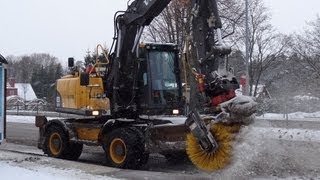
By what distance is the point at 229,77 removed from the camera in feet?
33.3

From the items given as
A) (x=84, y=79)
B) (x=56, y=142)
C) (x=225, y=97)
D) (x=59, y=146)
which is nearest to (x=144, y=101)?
(x=84, y=79)

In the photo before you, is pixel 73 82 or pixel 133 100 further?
pixel 73 82

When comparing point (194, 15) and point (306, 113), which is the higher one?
point (194, 15)

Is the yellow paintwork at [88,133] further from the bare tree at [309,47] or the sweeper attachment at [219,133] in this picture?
the bare tree at [309,47]

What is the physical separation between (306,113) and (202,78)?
18.1m

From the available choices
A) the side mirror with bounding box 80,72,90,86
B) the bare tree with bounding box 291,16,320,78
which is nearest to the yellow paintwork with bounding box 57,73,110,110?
the side mirror with bounding box 80,72,90,86

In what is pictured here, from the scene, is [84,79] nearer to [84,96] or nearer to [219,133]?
[84,96]

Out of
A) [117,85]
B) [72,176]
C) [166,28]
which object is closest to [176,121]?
[117,85]

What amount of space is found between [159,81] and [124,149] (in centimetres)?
199

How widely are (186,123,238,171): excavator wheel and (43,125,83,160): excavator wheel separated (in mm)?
5418

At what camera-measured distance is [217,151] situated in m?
9.75

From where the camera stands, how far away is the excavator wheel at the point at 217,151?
9.66m

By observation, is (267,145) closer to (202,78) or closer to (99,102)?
(202,78)

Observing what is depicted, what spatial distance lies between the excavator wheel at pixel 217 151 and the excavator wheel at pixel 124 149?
2438 mm
